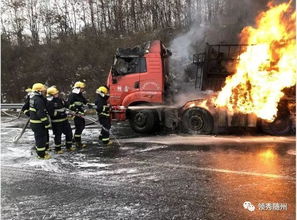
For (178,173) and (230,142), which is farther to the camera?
(230,142)

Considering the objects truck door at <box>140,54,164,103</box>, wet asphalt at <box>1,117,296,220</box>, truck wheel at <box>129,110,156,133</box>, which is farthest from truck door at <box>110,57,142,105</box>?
wet asphalt at <box>1,117,296,220</box>

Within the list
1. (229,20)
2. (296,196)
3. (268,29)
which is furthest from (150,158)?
(229,20)

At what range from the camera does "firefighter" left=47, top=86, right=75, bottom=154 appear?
8.88 meters

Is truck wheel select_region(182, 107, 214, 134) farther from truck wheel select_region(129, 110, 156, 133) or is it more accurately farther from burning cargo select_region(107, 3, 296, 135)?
truck wheel select_region(129, 110, 156, 133)

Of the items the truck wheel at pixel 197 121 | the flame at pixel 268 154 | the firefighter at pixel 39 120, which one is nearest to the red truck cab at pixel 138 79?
the truck wheel at pixel 197 121

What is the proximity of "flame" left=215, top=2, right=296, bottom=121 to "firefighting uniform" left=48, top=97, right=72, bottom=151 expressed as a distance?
425 centimetres

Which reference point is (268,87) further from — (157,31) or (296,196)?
(157,31)

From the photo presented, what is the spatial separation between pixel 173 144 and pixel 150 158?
1516 mm

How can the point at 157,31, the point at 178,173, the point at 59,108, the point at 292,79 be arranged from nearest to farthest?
the point at 178,173, the point at 59,108, the point at 292,79, the point at 157,31

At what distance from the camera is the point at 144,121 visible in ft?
36.1

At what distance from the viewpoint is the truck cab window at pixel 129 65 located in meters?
11.2

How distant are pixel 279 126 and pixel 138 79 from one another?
438cm

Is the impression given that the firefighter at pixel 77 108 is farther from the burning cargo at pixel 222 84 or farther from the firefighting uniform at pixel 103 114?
the burning cargo at pixel 222 84

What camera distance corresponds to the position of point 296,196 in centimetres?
533
